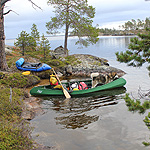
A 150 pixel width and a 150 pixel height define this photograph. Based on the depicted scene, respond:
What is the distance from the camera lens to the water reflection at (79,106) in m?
8.30

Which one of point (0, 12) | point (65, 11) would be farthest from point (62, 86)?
point (65, 11)

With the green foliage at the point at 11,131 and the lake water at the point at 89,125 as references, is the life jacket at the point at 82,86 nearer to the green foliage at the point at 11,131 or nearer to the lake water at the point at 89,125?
the lake water at the point at 89,125

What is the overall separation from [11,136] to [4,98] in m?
3.31

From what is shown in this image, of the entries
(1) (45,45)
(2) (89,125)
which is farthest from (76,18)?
(2) (89,125)

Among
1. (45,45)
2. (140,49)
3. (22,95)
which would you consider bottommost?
(22,95)

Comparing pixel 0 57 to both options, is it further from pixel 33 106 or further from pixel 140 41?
pixel 140 41

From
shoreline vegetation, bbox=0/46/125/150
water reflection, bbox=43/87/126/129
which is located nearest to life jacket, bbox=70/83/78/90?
water reflection, bbox=43/87/126/129

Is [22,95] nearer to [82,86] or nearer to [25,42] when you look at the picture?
[82,86]

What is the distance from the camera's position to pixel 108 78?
540 inches

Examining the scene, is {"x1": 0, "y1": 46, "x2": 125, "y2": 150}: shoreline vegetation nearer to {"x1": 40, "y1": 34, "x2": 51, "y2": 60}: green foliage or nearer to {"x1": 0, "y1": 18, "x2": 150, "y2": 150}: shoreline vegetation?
{"x1": 0, "y1": 18, "x2": 150, "y2": 150}: shoreline vegetation

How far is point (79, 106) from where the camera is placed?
33.5 feet

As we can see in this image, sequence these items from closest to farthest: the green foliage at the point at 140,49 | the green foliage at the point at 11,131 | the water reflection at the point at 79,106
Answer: the green foliage at the point at 140,49, the green foliage at the point at 11,131, the water reflection at the point at 79,106

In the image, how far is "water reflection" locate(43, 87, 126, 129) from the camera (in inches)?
327

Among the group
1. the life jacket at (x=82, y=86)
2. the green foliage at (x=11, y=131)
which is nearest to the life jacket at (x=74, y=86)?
the life jacket at (x=82, y=86)
